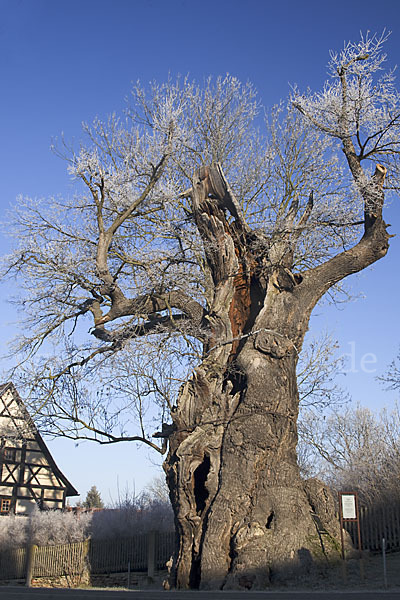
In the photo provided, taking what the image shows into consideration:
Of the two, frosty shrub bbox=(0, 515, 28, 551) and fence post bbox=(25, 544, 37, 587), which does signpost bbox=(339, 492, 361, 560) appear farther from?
frosty shrub bbox=(0, 515, 28, 551)

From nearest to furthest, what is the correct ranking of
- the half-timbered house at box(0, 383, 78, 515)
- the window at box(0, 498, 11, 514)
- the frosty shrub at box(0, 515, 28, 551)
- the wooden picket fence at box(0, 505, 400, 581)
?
the wooden picket fence at box(0, 505, 400, 581), the frosty shrub at box(0, 515, 28, 551), the window at box(0, 498, 11, 514), the half-timbered house at box(0, 383, 78, 515)

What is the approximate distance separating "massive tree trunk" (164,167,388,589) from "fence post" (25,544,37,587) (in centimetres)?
1091

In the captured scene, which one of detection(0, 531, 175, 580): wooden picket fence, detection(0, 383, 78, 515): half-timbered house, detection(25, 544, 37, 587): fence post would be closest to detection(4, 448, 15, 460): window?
detection(0, 383, 78, 515): half-timbered house

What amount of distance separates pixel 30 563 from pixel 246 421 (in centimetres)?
1245

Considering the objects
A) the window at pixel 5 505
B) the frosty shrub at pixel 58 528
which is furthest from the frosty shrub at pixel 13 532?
the window at pixel 5 505

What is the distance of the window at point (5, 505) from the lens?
30.8 metres

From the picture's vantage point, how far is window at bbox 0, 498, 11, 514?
30844 mm

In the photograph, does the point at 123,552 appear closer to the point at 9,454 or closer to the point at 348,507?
the point at 348,507

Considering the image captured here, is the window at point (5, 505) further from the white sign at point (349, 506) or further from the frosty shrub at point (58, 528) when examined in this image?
the white sign at point (349, 506)

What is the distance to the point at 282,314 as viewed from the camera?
565 inches

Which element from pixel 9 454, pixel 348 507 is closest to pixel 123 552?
pixel 348 507

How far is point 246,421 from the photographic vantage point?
13.2 metres

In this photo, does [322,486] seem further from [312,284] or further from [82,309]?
[82,309]

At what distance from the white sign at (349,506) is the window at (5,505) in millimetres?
23485
